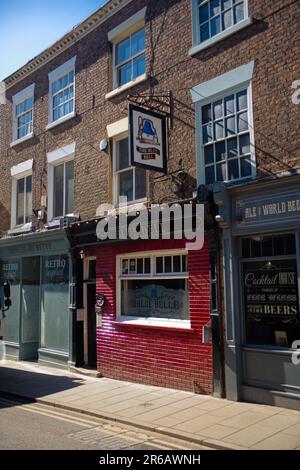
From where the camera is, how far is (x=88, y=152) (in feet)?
42.3

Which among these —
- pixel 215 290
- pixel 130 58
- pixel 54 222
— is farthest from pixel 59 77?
pixel 215 290

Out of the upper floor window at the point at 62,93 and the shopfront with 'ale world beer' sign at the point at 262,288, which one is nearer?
the shopfront with 'ale world beer' sign at the point at 262,288

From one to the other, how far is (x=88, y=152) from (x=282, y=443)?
9000 millimetres

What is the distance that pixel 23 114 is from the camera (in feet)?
53.0

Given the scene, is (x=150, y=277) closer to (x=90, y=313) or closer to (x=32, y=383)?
(x=90, y=313)

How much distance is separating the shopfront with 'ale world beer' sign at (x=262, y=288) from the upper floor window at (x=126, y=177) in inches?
116

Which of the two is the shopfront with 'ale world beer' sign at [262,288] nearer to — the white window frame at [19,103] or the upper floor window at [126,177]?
the upper floor window at [126,177]

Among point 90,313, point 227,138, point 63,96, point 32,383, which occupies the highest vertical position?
point 63,96

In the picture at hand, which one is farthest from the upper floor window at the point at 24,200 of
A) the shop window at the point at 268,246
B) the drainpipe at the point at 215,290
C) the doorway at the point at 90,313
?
the shop window at the point at 268,246

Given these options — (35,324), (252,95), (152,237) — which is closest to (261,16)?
(252,95)

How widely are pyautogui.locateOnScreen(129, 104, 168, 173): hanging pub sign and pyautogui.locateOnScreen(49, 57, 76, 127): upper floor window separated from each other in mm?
4153

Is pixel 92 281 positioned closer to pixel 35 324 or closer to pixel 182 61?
pixel 35 324

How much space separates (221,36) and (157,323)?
6093 mm

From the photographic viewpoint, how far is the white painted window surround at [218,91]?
9.01 metres
